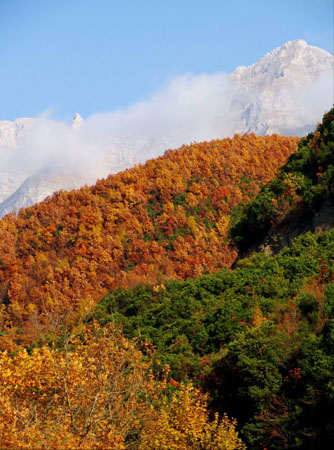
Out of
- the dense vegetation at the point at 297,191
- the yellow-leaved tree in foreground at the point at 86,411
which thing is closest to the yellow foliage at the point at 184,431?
the yellow-leaved tree in foreground at the point at 86,411

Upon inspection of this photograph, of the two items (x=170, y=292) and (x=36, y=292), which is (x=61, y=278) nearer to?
(x=36, y=292)

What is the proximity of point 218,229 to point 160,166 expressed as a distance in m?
27.1

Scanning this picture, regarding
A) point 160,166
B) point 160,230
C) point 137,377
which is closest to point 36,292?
point 160,230

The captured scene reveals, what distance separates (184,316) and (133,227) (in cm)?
5845

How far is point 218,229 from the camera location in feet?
294

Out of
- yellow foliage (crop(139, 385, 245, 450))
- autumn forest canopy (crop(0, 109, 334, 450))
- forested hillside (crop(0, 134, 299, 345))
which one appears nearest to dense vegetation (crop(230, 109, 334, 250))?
→ autumn forest canopy (crop(0, 109, 334, 450))

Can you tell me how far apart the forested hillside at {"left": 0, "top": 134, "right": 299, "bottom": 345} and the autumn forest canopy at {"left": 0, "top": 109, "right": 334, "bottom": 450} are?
347 millimetres

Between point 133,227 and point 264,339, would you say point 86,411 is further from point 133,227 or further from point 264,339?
point 133,227

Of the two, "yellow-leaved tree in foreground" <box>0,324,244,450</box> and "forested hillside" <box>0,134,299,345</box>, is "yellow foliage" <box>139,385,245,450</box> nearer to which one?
"yellow-leaved tree in foreground" <box>0,324,244,450</box>

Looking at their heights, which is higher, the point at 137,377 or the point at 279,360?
the point at 137,377

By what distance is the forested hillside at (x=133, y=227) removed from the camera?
283 feet

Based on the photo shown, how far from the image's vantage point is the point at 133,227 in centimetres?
9831

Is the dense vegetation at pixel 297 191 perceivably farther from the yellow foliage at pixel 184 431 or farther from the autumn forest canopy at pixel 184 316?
the yellow foliage at pixel 184 431

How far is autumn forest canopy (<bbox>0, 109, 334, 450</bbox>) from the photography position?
653 inches
